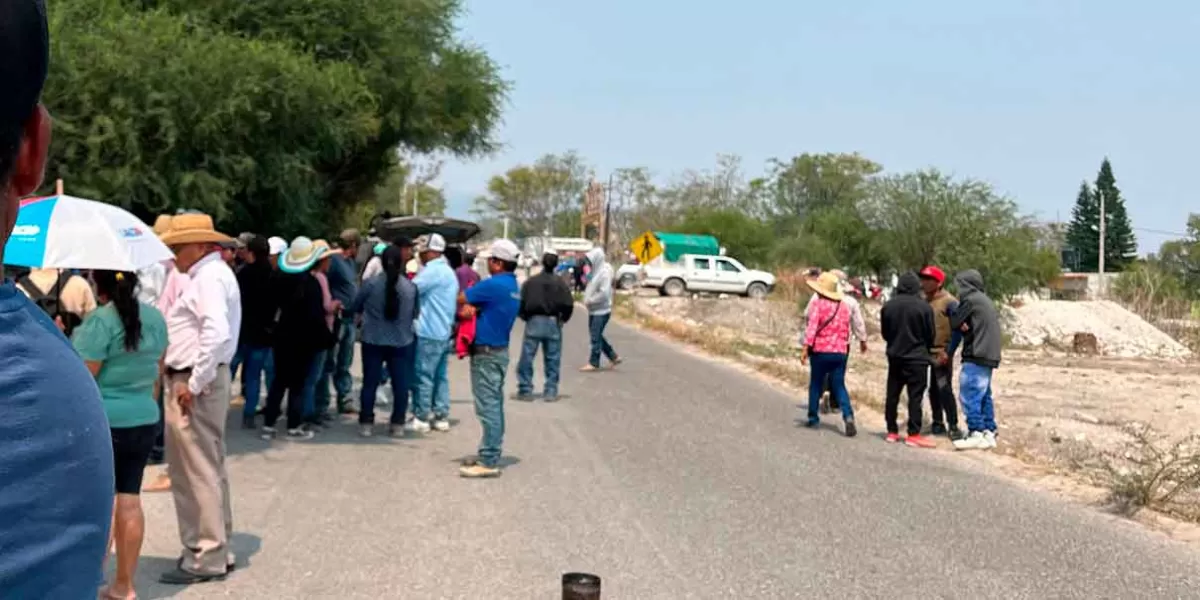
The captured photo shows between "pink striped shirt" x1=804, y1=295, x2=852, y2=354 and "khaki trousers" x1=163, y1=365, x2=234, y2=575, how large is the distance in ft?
26.0

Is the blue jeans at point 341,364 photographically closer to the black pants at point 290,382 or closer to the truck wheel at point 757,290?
the black pants at point 290,382

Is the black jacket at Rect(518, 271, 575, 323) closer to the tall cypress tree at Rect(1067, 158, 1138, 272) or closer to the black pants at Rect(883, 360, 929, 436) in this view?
the black pants at Rect(883, 360, 929, 436)

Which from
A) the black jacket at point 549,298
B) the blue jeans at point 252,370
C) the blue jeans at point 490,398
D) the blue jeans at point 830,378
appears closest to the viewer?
the blue jeans at point 490,398

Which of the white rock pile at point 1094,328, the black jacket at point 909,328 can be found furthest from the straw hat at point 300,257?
the white rock pile at point 1094,328

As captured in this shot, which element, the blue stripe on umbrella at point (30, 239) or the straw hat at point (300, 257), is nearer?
the blue stripe on umbrella at point (30, 239)

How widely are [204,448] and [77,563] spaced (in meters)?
5.08

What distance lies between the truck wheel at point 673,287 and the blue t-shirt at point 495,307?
39.0 m

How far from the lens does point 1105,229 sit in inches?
3930

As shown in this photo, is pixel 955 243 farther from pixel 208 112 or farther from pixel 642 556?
pixel 642 556

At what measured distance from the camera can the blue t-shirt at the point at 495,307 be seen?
31.9 feet

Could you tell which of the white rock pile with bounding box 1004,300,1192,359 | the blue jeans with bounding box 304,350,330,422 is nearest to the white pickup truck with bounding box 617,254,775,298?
the white rock pile with bounding box 1004,300,1192,359

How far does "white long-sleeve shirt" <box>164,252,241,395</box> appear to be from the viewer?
6.24 meters

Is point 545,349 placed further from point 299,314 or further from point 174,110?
point 174,110

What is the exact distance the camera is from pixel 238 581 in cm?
643
